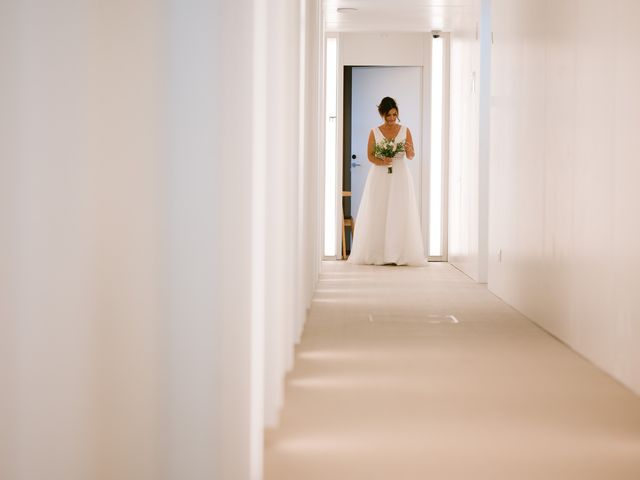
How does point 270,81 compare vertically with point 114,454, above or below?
above

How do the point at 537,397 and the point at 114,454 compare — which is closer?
the point at 114,454

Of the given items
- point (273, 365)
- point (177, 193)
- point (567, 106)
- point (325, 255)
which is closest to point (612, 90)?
point (567, 106)

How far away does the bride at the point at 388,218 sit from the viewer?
10.9 metres

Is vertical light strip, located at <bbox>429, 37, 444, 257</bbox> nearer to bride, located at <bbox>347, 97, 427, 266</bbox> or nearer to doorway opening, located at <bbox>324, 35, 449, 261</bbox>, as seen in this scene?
doorway opening, located at <bbox>324, 35, 449, 261</bbox>

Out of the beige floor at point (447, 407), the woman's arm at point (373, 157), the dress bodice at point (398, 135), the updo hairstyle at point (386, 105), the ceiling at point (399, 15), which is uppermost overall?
the ceiling at point (399, 15)

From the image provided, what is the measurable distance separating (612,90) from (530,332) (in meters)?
1.71

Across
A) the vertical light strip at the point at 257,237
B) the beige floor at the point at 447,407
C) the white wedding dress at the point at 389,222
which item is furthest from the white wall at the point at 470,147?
the vertical light strip at the point at 257,237

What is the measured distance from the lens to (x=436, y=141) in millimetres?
11883

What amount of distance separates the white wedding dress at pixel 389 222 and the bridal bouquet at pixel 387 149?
68mm

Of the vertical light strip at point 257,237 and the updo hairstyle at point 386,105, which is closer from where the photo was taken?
the vertical light strip at point 257,237

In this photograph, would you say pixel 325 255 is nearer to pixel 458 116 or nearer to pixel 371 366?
pixel 458 116

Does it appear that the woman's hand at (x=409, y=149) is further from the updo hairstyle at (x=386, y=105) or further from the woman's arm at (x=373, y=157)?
the updo hairstyle at (x=386, y=105)

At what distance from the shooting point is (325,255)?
12094 mm

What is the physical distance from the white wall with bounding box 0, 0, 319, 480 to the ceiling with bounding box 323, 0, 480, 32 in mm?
7439
